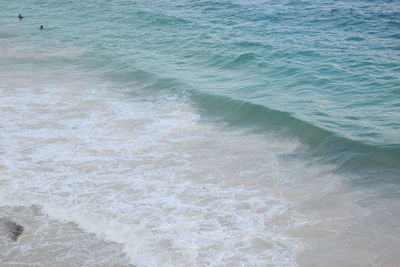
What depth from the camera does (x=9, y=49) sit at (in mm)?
20562

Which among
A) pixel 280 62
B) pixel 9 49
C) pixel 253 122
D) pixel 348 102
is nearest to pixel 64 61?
pixel 9 49

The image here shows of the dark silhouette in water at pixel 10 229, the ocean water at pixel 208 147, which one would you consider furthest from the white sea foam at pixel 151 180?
the dark silhouette in water at pixel 10 229

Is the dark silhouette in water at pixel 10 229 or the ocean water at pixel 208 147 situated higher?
the ocean water at pixel 208 147

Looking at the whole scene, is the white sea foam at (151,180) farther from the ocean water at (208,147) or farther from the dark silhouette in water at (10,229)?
the dark silhouette in water at (10,229)

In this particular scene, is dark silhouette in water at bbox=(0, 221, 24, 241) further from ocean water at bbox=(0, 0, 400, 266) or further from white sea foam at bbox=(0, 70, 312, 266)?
white sea foam at bbox=(0, 70, 312, 266)

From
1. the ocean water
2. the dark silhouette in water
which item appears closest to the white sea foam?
the ocean water

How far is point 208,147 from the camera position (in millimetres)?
10758

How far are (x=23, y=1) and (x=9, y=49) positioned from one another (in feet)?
48.5

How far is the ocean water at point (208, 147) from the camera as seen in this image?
7.22m

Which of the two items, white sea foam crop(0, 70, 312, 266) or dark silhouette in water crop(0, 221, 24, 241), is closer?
white sea foam crop(0, 70, 312, 266)

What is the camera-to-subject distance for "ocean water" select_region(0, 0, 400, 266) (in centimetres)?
722

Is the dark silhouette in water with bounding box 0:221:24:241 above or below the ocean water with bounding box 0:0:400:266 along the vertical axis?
below

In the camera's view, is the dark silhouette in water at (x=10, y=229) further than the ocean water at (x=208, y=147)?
Yes

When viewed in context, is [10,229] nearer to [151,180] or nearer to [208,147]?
[151,180]
